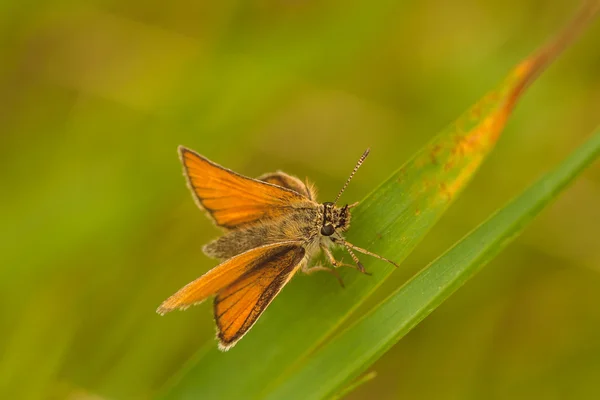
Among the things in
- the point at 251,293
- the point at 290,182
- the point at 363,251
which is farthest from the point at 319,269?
the point at 290,182

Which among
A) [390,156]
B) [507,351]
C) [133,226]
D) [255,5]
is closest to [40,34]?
[255,5]

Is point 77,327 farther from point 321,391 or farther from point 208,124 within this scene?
point 321,391

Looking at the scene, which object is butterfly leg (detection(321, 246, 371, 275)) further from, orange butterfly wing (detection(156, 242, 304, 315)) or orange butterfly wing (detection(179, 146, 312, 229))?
orange butterfly wing (detection(179, 146, 312, 229))

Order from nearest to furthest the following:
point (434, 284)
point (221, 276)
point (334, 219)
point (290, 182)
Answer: point (434, 284) → point (221, 276) → point (334, 219) → point (290, 182)

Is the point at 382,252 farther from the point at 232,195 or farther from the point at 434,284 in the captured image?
the point at 232,195

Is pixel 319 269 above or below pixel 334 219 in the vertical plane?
below

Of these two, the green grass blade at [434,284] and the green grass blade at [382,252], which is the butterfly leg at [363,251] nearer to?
the green grass blade at [382,252]

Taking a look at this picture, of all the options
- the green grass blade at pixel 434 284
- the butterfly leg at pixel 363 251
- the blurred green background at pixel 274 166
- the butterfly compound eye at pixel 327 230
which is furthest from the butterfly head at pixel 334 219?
the blurred green background at pixel 274 166
